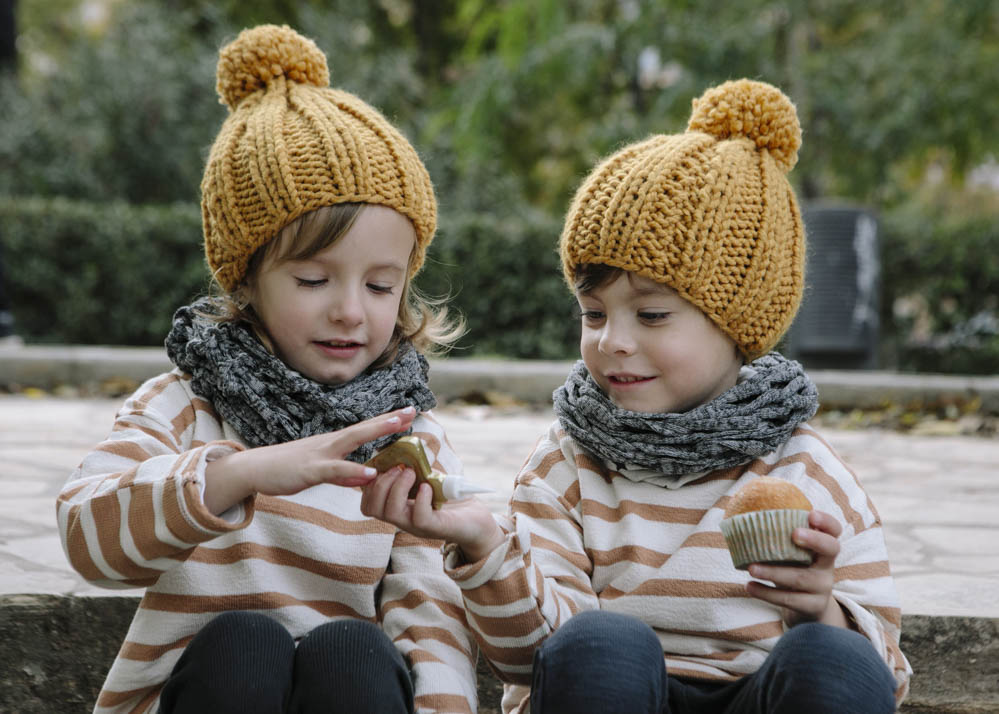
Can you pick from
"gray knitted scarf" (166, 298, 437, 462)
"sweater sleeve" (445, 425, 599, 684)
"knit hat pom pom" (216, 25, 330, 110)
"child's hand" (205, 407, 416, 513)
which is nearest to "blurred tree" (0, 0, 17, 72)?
"knit hat pom pom" (216, 25, 330, 110)

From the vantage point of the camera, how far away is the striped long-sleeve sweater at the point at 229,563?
65.0 inches

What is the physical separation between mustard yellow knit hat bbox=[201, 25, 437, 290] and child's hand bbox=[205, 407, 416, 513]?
54 cm

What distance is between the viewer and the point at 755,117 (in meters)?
2.06

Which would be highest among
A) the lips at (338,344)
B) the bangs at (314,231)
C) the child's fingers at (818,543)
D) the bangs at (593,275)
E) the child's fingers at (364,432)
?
the bangs at (314,231)

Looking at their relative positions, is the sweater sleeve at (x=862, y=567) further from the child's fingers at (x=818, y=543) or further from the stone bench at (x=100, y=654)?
the stone bench at (x=100, y=654)

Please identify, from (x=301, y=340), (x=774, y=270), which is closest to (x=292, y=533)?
(x=301, y=340)

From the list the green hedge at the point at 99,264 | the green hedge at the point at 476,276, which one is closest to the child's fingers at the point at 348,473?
the green hedge at the point at 476,276

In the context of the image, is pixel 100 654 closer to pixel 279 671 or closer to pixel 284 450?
pixel 279 671

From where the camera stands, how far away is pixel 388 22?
15039mm

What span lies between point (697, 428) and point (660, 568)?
0.84 feet

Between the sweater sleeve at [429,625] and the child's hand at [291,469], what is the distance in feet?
1.26

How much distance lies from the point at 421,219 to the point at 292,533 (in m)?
0.67

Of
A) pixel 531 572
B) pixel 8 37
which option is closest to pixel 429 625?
pixel 531 572

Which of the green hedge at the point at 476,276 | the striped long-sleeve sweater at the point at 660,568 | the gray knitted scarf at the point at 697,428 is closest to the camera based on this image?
the striped long-sleeve sweater at the point at 660,568
